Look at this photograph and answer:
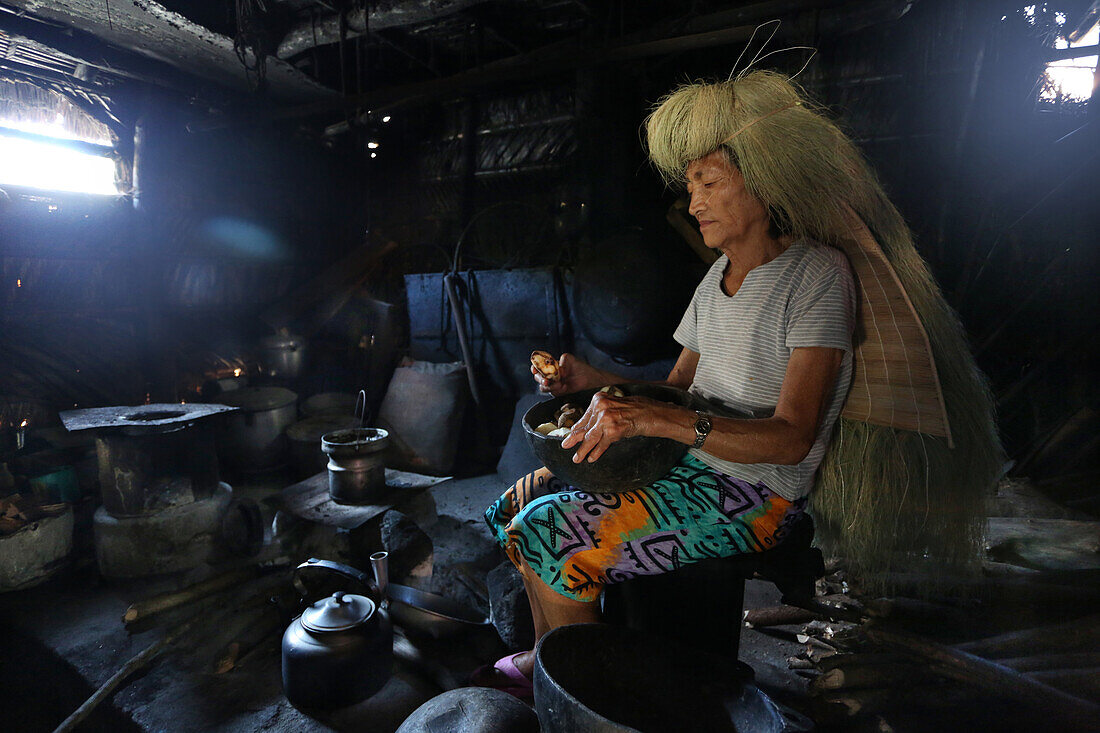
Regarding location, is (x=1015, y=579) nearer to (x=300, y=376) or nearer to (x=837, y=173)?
(x=837, y=173)

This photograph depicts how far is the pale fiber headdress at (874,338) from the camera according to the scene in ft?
5.82

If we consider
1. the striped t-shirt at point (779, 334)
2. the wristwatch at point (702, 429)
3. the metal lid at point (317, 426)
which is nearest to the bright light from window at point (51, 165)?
the metal lid at point (317, 426)

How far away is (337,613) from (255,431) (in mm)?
3489

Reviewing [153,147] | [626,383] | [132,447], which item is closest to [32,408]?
[132,447]

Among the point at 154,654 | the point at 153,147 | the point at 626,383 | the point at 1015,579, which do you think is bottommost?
the point at 154,654

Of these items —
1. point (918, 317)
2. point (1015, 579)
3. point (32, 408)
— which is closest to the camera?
point (918, 317)

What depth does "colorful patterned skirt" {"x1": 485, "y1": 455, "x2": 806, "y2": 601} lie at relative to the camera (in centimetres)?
179

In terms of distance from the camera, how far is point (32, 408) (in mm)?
4594

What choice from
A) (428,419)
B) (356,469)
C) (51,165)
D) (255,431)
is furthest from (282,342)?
(356,469)

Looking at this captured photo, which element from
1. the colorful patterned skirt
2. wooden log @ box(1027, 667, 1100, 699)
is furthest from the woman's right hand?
wooden log @ box(1027, 667, 1100, 699)

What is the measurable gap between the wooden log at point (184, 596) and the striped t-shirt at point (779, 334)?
303cm

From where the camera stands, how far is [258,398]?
206 inches

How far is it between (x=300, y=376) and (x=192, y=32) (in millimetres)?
3543

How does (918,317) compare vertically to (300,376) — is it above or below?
above
